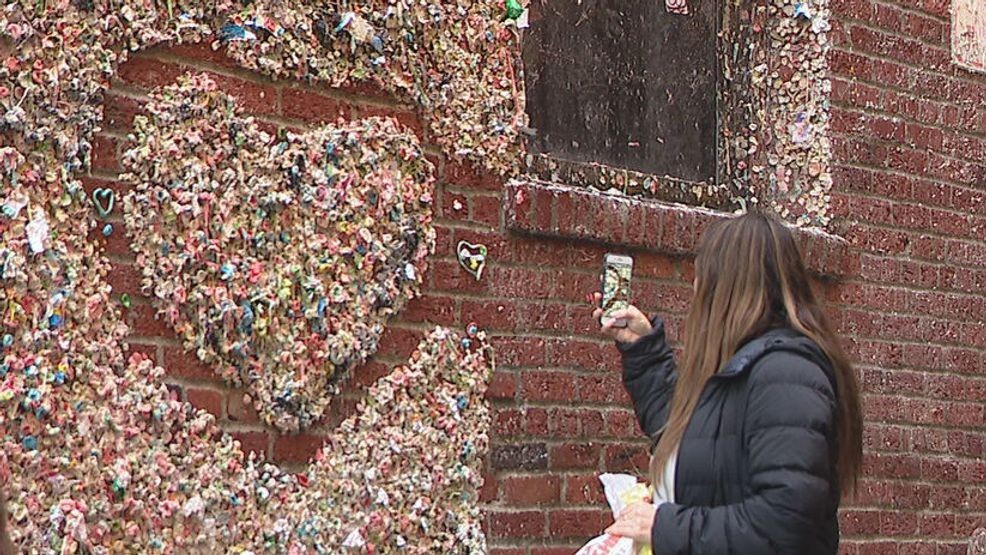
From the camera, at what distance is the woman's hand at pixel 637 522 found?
12.3 feet

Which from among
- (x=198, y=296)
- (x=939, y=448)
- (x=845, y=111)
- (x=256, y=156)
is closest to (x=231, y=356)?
(x=198, y=296)

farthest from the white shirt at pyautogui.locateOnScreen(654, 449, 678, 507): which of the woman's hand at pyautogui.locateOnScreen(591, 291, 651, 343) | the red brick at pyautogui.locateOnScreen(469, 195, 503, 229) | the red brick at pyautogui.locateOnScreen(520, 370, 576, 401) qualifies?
the red brick at pyautogui.locateOnScreen(469, 195, 503, 229)

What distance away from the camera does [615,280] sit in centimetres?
499

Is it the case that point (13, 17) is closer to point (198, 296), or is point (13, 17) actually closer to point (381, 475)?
point (198, 296)

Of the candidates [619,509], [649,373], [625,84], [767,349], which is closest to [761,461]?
[767,349]

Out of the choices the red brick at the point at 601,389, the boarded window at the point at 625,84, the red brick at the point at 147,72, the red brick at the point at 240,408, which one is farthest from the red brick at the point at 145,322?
the boarded window at the point at 625,84

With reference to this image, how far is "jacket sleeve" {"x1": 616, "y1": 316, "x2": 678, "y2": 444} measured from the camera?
4.36 meters

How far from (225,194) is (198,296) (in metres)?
0.28

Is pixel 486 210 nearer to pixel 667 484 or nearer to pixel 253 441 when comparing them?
pixel 253 441

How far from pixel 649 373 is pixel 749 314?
658 millimetres

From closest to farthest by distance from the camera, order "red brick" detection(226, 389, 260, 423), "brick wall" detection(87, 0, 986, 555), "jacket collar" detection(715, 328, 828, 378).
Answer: "jacket collar" detection(715, 328, 828, 378), "red brick" detection(226, 389, 260, 423), "brick wall" detection(87, 0, 986, 555)

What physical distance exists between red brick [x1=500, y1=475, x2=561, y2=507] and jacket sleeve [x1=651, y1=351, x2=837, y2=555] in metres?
1.41

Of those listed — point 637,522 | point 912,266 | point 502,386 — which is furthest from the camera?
point 912,266

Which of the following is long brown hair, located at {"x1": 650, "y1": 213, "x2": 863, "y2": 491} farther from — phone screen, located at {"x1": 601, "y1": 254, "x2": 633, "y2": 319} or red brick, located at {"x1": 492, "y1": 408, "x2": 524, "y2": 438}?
red brick, located at {"x1": 492, "y1": 408, "x2": 524, "y2": 438}
